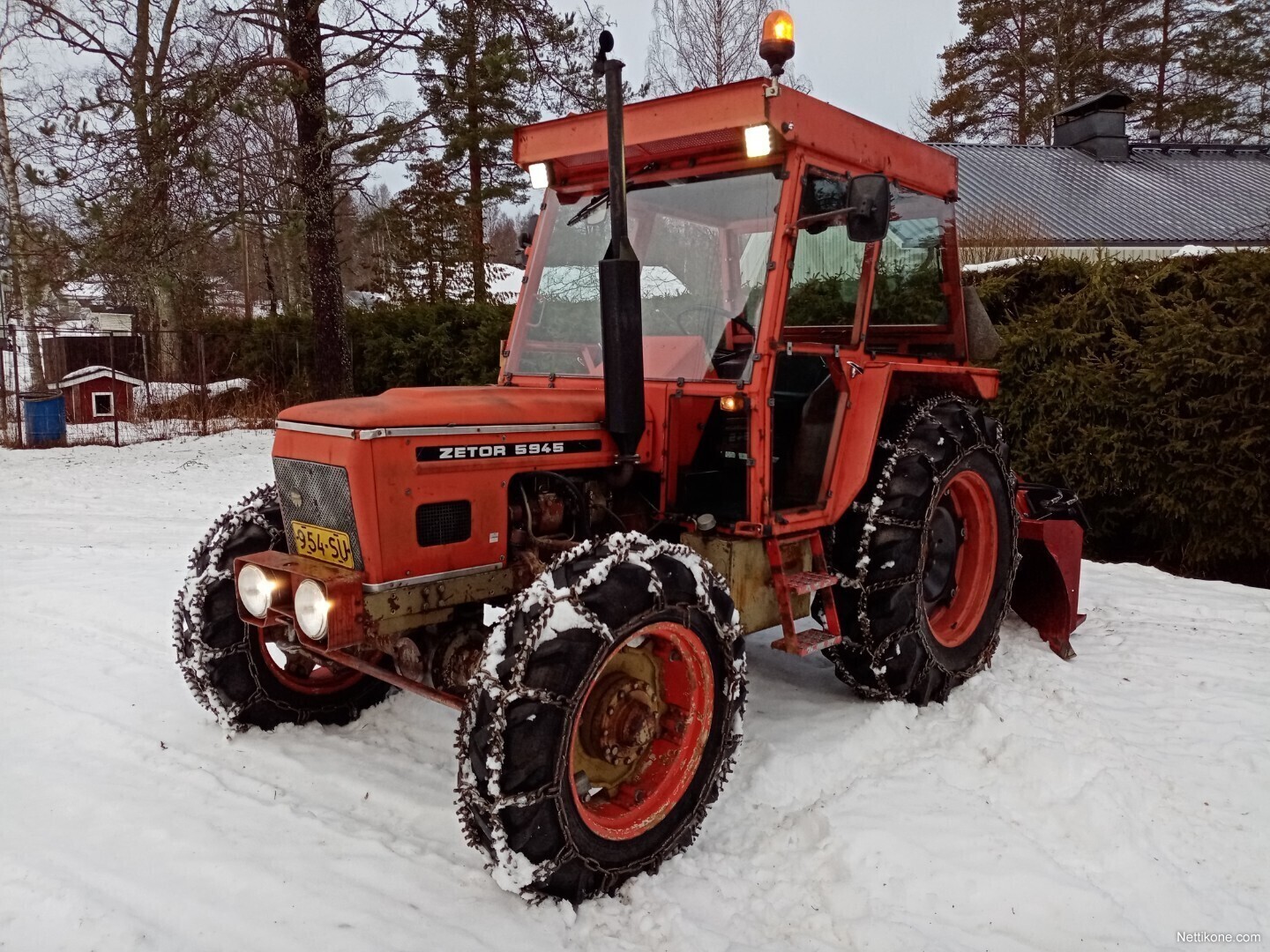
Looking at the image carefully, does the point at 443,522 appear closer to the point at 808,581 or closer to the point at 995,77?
the point at 808,581

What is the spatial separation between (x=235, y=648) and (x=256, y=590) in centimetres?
60

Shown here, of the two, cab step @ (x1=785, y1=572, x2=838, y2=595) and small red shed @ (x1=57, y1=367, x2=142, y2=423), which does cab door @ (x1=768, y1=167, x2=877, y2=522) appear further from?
small red shed @ (x1=57, y1=367, x2=142, y2=423)

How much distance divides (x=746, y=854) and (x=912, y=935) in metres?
0.56

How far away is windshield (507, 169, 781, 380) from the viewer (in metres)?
3.40

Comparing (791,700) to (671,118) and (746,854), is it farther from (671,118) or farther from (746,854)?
(671,118)

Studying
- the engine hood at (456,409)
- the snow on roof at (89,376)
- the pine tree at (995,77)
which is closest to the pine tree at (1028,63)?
the pine tree at (995,77)

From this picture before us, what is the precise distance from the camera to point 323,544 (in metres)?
2.97

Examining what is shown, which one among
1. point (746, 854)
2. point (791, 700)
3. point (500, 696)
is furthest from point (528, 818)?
point (791, 700)

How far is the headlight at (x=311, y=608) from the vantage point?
2717mm

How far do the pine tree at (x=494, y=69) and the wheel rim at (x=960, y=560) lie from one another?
8000 mm

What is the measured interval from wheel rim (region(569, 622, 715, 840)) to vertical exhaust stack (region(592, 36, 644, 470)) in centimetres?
74

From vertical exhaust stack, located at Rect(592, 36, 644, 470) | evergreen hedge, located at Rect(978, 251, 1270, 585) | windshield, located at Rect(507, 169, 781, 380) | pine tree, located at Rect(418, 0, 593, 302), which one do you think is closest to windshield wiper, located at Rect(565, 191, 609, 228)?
windshield, located at Rect(507, 169, 781, 380)
